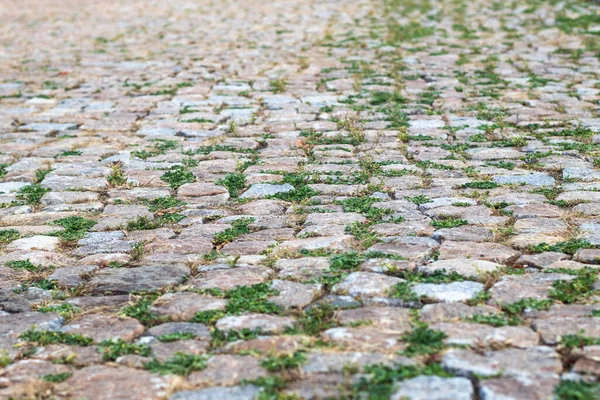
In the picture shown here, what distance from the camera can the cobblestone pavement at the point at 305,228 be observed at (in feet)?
8.84

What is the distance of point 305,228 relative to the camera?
4102mm

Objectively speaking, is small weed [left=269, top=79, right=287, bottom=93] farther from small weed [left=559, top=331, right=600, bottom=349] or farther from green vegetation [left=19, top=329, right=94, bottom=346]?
small weed [left=559, top=331, right=600, bottom=349]

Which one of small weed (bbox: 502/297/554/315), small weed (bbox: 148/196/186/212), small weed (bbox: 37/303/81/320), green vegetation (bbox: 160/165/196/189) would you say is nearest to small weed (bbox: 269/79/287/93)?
green vegetation (bbox: 160/165/196/189)

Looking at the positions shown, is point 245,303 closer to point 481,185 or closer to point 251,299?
point 251,299

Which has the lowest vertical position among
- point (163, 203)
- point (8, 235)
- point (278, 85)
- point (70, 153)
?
point (278, 85)

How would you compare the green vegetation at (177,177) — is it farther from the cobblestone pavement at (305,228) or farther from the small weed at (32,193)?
the small weed at (32,193)

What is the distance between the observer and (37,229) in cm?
423

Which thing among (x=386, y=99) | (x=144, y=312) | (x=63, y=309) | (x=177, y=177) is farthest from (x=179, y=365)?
(x=386, y=99)

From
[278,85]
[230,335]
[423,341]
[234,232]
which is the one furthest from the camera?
[278,85]

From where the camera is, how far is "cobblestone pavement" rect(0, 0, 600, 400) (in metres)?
2.69

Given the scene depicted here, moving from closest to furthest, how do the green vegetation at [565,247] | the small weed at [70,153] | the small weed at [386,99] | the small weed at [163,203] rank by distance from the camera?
the green vegetation at [565,247]
the small weed at [163,203]
the small weed at [70,153]
the small weed at [386,99]

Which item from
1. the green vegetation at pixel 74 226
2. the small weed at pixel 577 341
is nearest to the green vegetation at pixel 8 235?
the green vegetation at pixel 74 226

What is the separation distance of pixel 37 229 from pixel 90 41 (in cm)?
782

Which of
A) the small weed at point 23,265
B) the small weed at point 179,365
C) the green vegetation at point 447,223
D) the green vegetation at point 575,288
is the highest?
the small weed at point 179,365
